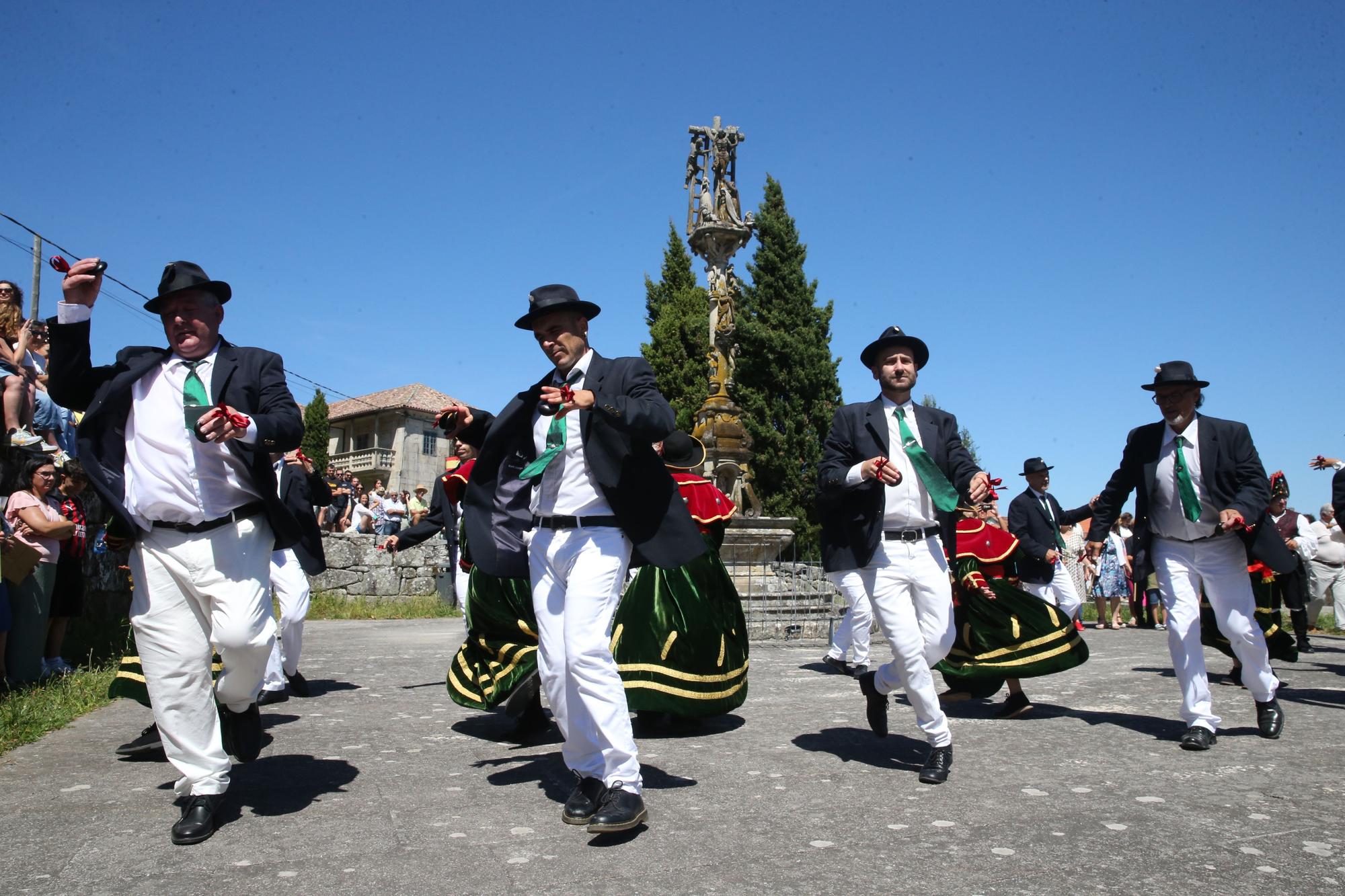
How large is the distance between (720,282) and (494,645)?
52.7 ft

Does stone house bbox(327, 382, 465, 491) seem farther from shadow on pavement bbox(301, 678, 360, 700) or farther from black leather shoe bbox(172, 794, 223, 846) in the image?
black leather shoe bbox(172, 794, 223, 846)

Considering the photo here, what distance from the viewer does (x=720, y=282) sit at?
21.5 m

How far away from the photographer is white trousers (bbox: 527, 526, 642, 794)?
404 cm

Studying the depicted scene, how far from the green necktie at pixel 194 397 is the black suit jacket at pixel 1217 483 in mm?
5075

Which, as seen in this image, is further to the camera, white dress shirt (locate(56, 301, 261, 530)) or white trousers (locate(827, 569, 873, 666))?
white trousers (locate(827, 569, 873, 666))

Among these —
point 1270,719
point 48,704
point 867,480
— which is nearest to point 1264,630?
point 1270,719

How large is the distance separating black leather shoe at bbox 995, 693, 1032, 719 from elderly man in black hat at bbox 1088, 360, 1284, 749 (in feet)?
3.48

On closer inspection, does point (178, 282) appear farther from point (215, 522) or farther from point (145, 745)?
point (145, 745)

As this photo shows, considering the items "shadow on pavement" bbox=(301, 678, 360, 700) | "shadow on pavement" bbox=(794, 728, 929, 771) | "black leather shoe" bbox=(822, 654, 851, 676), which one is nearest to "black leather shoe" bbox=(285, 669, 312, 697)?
"shadow on pavement" bbox=(301, 678, 360, 700)

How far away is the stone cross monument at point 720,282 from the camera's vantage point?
2003cm

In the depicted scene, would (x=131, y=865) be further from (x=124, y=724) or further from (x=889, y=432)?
(x=889, y=432)

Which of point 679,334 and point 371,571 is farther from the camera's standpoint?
point 679,334

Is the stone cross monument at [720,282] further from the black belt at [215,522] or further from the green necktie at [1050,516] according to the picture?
the black belt at [215,522]

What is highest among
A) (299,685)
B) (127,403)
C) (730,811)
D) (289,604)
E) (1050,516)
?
(127,403)
